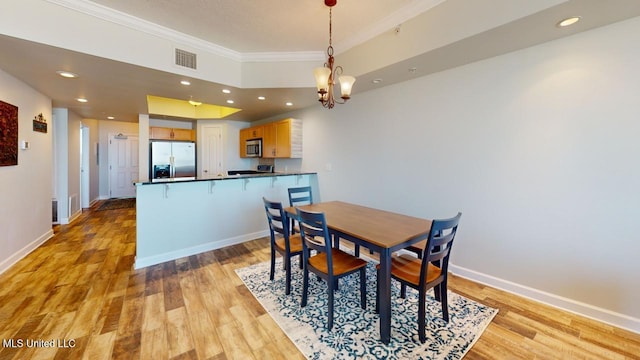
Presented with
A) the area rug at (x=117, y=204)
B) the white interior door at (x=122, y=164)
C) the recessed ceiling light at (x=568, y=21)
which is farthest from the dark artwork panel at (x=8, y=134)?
the recessed ceiling light at (x=568, y=21)

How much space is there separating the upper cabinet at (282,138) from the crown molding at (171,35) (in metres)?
1.49

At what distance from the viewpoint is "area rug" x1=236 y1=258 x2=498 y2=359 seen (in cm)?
173

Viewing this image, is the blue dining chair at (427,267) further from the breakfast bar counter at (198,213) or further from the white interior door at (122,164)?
the white interior door at (122,164)

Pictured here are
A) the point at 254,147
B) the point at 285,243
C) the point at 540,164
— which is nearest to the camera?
the point at 540,164

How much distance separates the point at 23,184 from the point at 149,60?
2.51 metres

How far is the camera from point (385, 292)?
1.72 metres

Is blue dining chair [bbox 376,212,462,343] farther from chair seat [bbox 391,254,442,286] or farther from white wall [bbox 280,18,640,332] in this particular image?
white wall [bbox 280,18,640,332]

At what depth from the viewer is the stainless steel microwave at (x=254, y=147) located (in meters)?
5.54

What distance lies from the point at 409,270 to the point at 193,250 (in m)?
2.87

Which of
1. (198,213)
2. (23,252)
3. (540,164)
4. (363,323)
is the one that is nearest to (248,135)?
(198,213)

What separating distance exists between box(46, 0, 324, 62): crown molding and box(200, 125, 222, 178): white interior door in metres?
3.33

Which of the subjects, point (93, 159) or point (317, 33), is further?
point (93, 159)

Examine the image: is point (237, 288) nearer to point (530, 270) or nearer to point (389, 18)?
point (530, 270)

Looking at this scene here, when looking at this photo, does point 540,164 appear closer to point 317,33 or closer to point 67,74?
point 317,33
